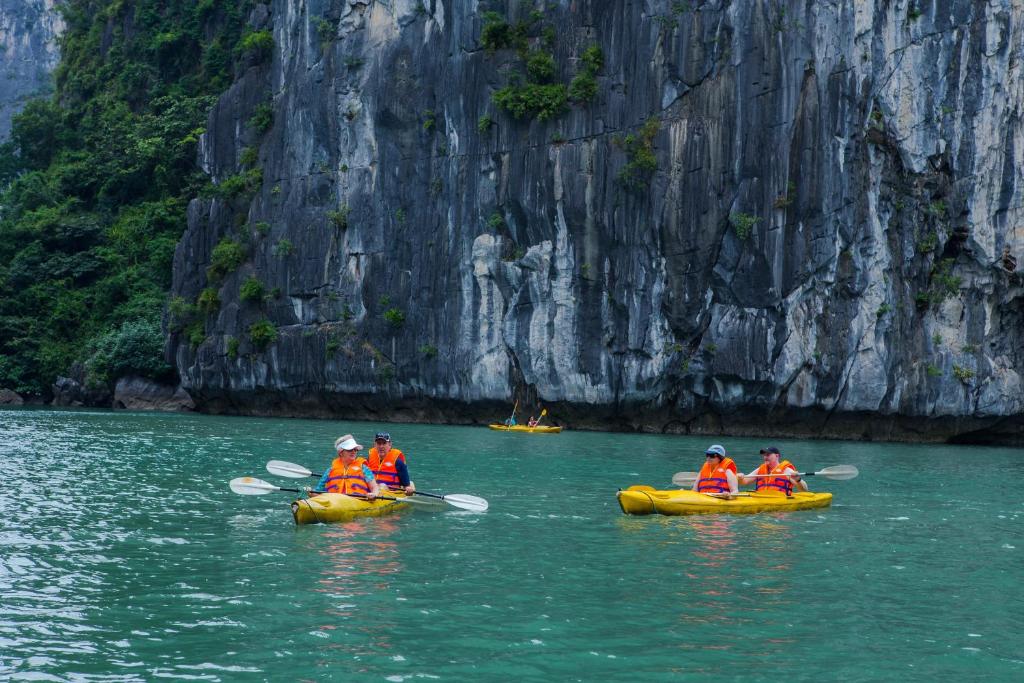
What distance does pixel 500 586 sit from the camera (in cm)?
1164

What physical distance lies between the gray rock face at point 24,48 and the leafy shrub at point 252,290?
5766 centimetres

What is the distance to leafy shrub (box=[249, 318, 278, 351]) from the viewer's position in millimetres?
47438

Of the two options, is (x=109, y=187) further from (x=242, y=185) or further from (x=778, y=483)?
(x=778, y=483)

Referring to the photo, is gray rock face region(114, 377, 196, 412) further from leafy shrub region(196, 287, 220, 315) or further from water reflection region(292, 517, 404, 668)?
water reflection region(292, 517, 404, 668)

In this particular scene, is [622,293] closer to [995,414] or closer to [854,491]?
[995,414]

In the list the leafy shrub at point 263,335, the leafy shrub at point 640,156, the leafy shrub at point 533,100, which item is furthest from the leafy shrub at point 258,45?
the leafy shrub at point 640,156

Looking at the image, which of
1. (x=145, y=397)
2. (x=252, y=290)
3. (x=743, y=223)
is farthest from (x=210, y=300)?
(x=743, y=223)

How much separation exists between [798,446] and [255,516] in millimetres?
20534

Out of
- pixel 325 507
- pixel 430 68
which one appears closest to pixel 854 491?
pixel 325 507

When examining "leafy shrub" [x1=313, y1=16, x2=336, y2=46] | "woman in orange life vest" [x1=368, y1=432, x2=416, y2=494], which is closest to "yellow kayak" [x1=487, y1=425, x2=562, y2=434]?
"woman in orange life vest" [x1=368, y1=432, x2=416, y2=494]

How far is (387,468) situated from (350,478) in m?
1.27

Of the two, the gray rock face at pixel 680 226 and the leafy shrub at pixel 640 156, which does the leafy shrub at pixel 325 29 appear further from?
the leafy shrub at pixel 640 156

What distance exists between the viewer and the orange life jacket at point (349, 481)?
16.6 metres

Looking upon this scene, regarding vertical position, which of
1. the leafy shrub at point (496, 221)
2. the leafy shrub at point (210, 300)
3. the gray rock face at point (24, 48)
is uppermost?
the gray rock face at point (24, 48)
